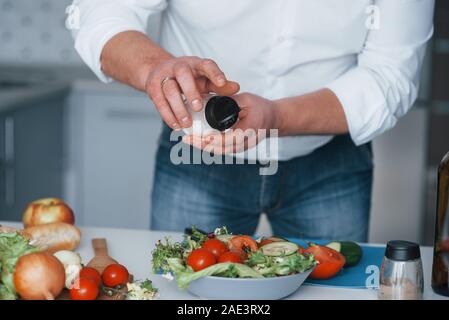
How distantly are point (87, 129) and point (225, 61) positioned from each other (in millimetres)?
1530

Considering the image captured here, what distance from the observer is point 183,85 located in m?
0.97

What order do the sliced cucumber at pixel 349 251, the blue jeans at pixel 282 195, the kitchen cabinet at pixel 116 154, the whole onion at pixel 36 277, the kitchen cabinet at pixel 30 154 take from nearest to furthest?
the whole onion at pixel 36 277, the sliced cucumber at pixel 349 251, the blue jeans at pixel 282 195, the kitchen cabinet at pixel 30 154, the kitchen cabinet at pixel 116 154

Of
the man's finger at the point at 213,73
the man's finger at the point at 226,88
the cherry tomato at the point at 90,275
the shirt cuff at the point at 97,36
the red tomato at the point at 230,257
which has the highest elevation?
the shirt cuff at the point at 97,36

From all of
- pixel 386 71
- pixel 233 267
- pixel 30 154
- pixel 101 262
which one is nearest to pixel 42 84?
pixel 30 154

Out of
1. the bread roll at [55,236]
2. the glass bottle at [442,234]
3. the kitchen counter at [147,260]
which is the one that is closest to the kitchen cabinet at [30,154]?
the kitchen counter at [147,260]

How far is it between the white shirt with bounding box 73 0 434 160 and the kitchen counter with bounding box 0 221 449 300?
11.0 inches

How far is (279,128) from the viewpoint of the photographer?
123 cm

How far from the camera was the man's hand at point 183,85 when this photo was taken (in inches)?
38.0

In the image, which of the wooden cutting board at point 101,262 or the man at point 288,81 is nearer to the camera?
the wooden cutting board at point 101,262

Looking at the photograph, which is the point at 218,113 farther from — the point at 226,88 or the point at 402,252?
the point at 402,252

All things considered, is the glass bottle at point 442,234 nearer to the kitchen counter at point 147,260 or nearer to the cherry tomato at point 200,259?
the kitchen counter at point 147,260

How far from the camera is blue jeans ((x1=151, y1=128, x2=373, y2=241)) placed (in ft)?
4.80

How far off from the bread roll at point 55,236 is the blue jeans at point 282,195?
353 millimetres

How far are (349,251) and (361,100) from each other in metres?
0.34
